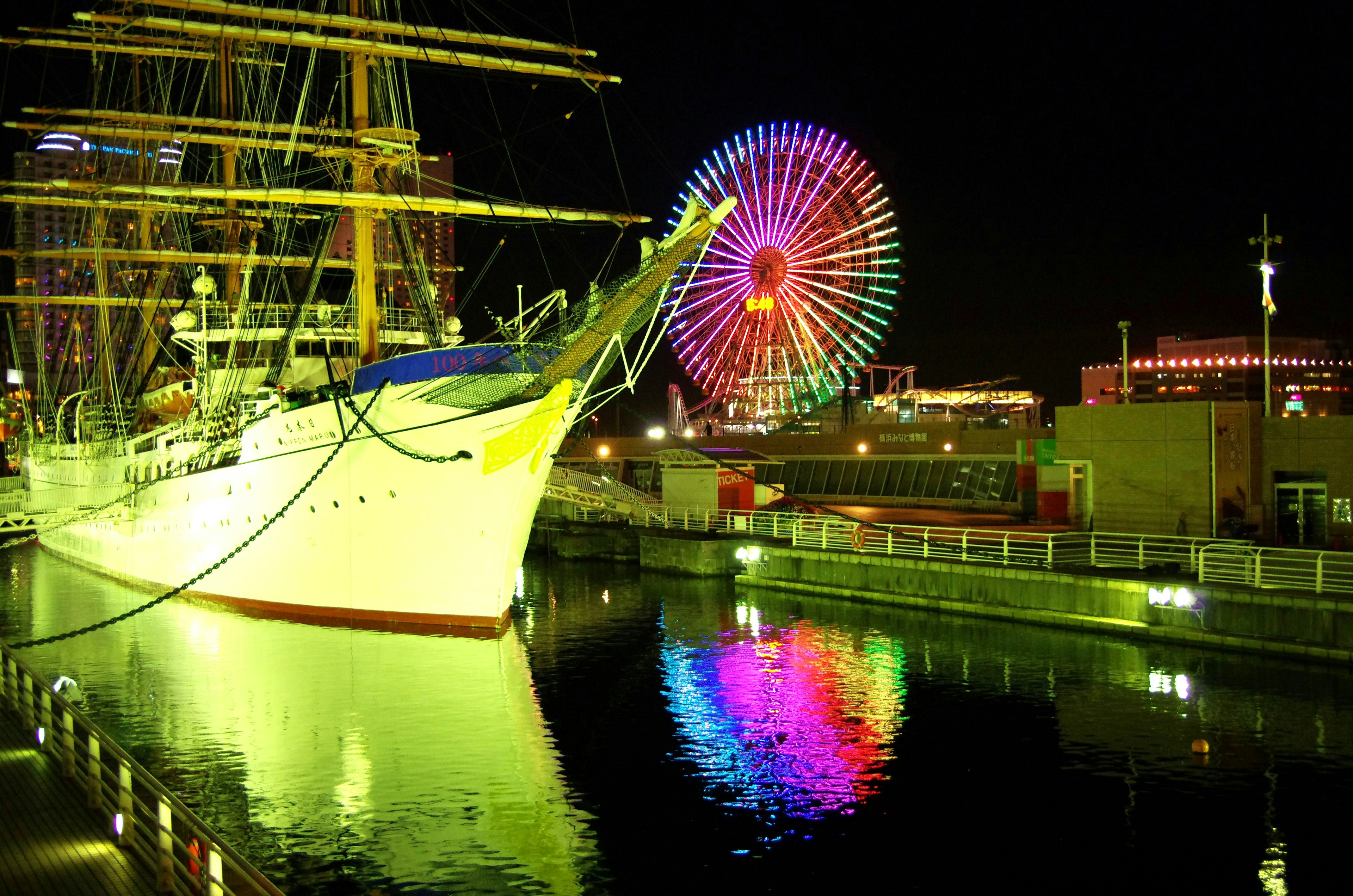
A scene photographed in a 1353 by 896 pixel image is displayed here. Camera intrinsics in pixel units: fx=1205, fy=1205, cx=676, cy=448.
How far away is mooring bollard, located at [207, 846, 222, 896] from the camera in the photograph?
891 cm

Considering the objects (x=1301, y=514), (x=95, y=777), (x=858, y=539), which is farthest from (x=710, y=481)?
(x=95, y=777)

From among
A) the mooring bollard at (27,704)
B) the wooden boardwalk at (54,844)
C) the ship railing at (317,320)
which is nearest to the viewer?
the wooden boardwalk at (54,844)

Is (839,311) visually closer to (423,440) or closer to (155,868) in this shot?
(423,440)

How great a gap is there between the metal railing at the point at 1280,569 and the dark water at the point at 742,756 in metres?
1.84

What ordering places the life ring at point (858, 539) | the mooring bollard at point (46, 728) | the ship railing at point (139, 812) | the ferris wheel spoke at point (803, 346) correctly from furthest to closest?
the ferris wheel spoke at point (803, 346), the life ring at point (858, 539), the mooring bollard at point (46, 728), the ship railing at point (139, 812)

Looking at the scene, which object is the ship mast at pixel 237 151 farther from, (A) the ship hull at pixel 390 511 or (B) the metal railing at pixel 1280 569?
(B) the metal railing at pixel 1280 569

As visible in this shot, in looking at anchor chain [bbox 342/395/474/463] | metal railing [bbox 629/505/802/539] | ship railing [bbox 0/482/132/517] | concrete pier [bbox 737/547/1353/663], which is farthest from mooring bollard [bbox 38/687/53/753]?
metal railing [bbox 629/505/802/539]

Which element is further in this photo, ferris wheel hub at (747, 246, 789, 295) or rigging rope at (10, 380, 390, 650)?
ferris wheel hub at (747, 246, 789, 295)

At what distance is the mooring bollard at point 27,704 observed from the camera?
590 inches

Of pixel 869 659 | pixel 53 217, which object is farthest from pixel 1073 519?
pixel 53 217

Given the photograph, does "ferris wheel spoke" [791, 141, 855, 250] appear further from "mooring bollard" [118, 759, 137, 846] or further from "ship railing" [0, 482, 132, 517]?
"mooring bollard" [118, 759, 137, 846]

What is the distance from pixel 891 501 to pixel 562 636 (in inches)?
1142

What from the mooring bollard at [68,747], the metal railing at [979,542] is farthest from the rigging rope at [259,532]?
the metal railing at [979,542]

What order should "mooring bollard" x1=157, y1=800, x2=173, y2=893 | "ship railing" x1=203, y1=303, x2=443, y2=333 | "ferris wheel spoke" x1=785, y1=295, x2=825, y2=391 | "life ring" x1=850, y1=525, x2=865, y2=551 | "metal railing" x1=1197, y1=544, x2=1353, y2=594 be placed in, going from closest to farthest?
1. "mooring bollard" x1=157, y1=800, x2=173, y2=893
2. "metal railing" x1=1197, y1=544, x2=1353, y2=594
3. "ship railing" x1=203, y1=303, x2=443, y2=333
4. "life ring" x1=850, y1=525, x2=865, y2=551
5. "ferris wheel spoke" x1=785, y1=295, x2=825, y2=391
